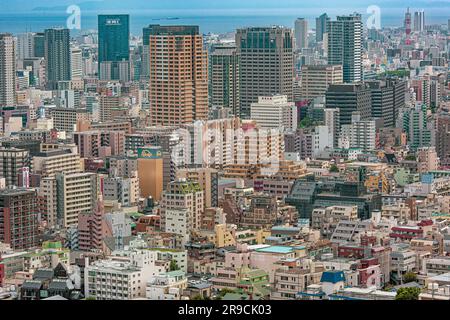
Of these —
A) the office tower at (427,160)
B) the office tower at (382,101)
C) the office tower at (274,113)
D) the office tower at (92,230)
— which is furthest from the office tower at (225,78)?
the office tower at (92,230)

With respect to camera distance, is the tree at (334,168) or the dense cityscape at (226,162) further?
the tree at (334,168)

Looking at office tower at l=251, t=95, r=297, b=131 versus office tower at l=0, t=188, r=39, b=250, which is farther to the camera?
office tower at l=251, t=95, r=297, b=131

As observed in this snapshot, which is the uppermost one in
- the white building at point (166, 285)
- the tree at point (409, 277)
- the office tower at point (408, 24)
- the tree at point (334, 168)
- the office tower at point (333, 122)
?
the office tower at point (408, 24)

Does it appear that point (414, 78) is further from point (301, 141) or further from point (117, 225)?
point (117, 225)

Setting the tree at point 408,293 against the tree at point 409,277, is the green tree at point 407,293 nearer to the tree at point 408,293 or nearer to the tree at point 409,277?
the tree at point 408,293

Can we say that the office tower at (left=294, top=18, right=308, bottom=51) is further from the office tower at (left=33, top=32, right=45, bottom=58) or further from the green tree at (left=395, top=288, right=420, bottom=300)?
the green tree at (left=395, top=288, right=420, bottom=300)

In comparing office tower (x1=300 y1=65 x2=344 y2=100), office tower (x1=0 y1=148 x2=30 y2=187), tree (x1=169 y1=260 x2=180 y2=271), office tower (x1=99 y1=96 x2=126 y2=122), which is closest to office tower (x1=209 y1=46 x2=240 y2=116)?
office tower (x1=300 y1=65 x2=344 y2=100)

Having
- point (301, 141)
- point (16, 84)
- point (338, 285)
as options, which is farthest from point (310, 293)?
point (16, 84)
